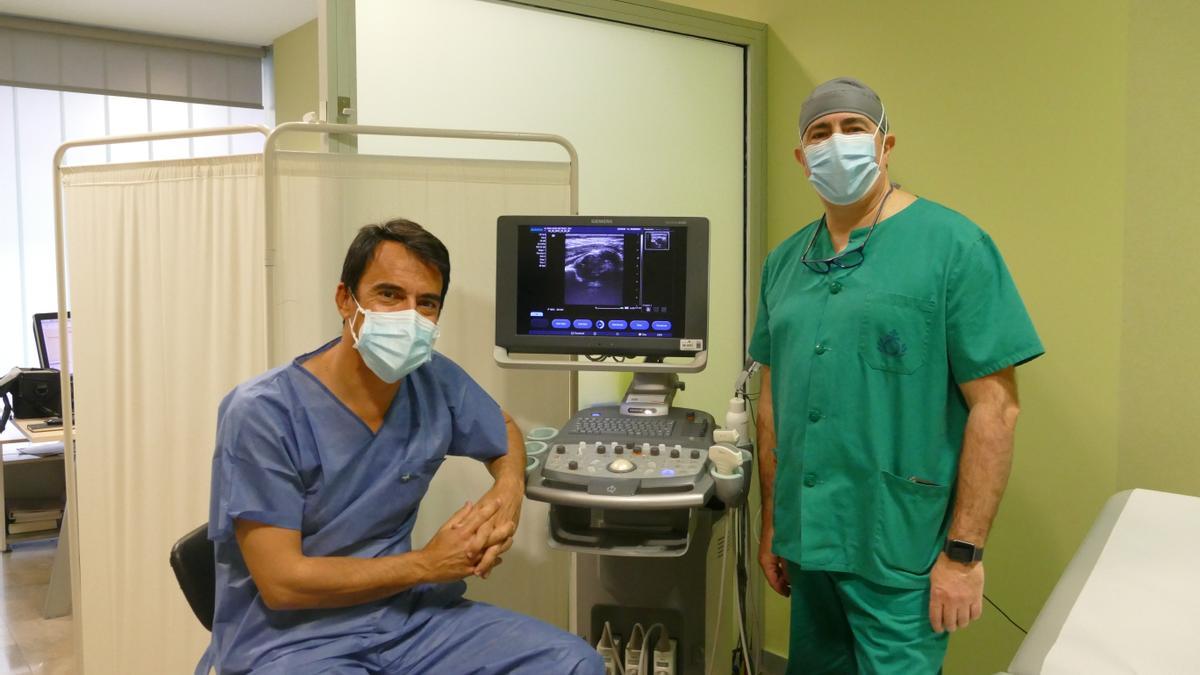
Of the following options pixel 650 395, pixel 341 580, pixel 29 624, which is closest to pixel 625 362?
pixel 650 395

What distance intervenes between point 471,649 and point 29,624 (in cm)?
267

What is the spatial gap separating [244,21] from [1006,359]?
4754mm

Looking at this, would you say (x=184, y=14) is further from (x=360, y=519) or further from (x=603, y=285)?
(x=360, y=519)

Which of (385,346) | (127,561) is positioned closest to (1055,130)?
(385,346)

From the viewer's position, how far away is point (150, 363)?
2.44 metres

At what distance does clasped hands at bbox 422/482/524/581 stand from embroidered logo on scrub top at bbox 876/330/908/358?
29.2 inches

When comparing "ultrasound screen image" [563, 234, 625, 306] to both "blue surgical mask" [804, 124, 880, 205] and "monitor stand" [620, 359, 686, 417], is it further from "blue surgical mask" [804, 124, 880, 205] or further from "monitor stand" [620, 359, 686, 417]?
"blue surgical mask" [804, 124, 880, 205]

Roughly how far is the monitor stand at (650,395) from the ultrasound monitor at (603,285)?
10 cm

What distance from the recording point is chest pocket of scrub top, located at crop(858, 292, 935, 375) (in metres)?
1.65

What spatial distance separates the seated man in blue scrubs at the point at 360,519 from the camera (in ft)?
4.99

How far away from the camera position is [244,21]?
16.8 feet

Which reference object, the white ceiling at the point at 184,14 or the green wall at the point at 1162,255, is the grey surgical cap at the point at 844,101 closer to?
the green wall at the point at 1162,255

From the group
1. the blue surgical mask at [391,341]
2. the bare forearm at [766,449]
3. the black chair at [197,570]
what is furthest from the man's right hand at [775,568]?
the black chair at [197,570]

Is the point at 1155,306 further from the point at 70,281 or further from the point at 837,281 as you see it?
the point at 70,281
